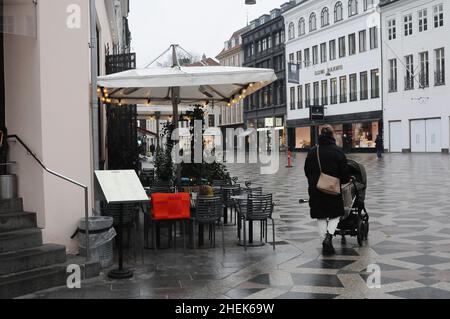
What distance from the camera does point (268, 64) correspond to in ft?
220

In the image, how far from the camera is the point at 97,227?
6953 millimetres

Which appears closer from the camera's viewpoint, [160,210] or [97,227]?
[97,227]

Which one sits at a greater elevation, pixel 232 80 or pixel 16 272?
pixel 232 80

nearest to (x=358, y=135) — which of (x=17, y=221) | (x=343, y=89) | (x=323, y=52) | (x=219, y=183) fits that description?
(x=343, y=89)

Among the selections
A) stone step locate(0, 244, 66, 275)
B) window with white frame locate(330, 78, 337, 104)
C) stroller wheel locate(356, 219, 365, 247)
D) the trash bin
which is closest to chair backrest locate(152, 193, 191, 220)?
the trash bin

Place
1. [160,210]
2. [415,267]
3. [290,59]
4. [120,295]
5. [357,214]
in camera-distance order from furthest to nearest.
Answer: [290,59] → [357,214] → [160,210] → [415,267] → [120,295]

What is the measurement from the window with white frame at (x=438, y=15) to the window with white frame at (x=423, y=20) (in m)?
0.96

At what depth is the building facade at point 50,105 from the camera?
677 centimetres

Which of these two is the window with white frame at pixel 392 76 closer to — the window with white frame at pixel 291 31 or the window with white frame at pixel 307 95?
the window with white frame at pixel 307 95

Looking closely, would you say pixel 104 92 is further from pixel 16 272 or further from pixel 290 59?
pixel 290 59

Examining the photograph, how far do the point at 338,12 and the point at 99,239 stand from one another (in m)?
50.9

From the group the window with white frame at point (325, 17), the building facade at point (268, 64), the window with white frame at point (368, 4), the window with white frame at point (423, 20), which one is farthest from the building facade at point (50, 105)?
the building facade at point (268, 64)
